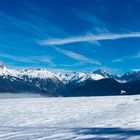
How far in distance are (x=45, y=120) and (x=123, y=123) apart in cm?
640

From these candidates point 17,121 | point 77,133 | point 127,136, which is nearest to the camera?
point 127,136

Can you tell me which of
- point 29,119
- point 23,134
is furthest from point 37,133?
point 29,119

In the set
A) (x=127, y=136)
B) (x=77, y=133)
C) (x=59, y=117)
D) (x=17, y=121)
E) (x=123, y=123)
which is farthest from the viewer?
(x=59, y=117)

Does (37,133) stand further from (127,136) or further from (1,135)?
(127,136)

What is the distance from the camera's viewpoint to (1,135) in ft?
51.5

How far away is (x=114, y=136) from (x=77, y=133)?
1861 millimetres

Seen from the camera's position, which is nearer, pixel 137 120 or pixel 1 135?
pixel 1 135

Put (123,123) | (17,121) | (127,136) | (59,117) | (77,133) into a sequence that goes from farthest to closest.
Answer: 1. (59,117)
2. (17,121)
3. (123,123)
4. (77,133)
5. (127,136)

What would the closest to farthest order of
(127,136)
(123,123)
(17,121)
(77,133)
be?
1. (127,136)
2. (77,133)
3. (123,123)
4. (17,121)

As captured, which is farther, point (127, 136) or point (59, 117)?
point (59, 117)

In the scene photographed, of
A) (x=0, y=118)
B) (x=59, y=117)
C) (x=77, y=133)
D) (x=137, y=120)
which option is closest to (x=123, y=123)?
(x=137, y=120)

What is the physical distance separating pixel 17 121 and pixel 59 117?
3.25 m

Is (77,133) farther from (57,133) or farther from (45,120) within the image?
(45,120)

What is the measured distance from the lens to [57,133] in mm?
15484
